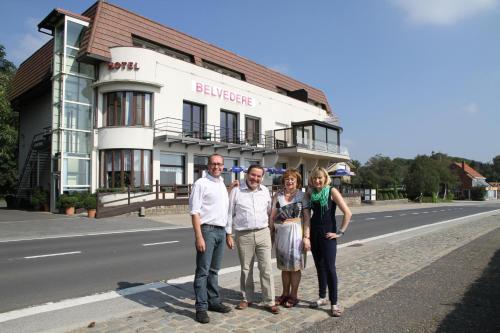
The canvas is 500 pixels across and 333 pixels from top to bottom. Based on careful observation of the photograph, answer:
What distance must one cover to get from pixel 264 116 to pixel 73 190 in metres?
15.7

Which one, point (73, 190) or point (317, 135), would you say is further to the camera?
point (317, 135)

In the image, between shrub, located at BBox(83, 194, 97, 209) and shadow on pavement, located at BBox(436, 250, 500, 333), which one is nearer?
shadow on pavement, located at BBox(436, 250, 500, 333)

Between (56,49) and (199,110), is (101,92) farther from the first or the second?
(199,110)

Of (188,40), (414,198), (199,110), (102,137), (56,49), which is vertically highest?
(188,40)

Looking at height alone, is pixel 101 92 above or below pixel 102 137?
above

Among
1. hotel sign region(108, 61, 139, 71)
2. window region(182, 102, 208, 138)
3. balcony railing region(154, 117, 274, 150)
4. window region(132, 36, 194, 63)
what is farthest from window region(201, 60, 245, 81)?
hotel sign region(108, 61, 139, 71)

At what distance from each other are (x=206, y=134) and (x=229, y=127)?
268cm

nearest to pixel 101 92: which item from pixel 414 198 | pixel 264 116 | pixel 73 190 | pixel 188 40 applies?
pixel 73 190

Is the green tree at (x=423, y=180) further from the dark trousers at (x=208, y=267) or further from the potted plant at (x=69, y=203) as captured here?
the dark trousers at (x=208, y=267)

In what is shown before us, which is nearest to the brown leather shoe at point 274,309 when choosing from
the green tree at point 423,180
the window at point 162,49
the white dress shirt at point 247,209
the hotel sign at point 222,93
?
the white dress shirt at point 247,209

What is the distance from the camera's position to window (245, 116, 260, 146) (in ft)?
99.4

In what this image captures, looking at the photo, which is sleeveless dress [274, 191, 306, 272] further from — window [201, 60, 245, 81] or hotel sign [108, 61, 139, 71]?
window [201, 60, 245, 81]

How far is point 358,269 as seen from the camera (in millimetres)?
7031

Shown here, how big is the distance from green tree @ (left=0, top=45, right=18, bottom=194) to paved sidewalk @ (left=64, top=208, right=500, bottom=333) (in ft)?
54.8
